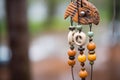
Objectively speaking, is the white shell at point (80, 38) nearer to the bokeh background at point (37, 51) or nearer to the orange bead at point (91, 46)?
the orange bead at point (91, 46)

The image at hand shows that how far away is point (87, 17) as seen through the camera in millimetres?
479

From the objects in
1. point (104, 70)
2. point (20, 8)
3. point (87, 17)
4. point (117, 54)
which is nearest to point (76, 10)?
point (87, 17)

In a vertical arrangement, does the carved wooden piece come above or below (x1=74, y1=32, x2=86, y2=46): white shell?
above

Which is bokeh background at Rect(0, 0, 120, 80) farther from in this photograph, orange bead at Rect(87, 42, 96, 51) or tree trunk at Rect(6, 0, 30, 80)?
orange bead at Rect(87, 42, 96, 51)

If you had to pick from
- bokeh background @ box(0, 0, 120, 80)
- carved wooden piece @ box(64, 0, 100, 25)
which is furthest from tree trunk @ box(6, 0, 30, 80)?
carved wooden piece @ box(64, 0, 100, 25)

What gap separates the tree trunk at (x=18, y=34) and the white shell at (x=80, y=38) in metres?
1.12

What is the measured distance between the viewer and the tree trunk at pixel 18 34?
5.13ft

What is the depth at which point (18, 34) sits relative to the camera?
1.60m

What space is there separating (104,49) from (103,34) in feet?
2.12

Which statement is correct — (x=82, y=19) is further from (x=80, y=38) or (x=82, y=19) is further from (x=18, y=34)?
(x=18, y=34)

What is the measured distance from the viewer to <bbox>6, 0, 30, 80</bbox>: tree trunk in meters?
1.56

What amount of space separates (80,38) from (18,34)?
3.83 feet

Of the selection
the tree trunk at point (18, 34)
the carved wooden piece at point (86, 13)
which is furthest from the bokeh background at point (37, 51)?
the carved wooden piece at point (86, 13)

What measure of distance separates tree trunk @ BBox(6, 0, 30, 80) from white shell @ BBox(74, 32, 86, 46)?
44.2 inches
